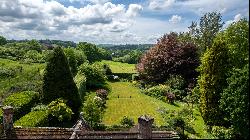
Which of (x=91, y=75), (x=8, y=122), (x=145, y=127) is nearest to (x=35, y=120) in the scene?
(x=8, y=122)

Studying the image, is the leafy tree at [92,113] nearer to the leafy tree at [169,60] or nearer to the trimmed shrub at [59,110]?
the trimmed shrub at [59,110]

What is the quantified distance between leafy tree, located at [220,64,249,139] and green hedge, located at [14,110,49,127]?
16327 millimetres

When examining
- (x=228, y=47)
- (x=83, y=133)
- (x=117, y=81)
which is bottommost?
(x=117, y=81)

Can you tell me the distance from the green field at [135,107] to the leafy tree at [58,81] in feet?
20.9

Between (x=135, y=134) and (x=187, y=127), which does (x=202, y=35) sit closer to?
(x=187, y=127)

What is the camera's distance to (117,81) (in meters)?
89.6

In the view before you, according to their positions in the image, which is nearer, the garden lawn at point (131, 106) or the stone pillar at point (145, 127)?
the stone pillar at point (145, 127)

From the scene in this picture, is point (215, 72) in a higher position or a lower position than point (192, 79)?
higher

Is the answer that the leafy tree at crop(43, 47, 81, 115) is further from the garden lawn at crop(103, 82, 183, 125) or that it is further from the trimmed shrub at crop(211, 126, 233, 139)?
the trimmed shrub at crop(211, 126, 233, 139)

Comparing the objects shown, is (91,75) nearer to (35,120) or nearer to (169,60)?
(169,60)

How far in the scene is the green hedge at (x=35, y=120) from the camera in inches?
1271

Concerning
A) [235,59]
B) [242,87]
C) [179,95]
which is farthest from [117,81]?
[242,87]

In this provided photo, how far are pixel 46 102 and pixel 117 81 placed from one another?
5012 cm

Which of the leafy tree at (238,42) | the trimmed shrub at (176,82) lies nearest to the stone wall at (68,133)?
the leafy tree at (238,42)
